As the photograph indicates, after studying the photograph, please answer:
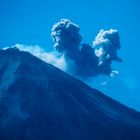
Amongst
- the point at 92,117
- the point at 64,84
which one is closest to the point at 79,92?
the point at 64,84

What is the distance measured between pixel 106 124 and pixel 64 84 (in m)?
12.0

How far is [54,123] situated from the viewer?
49500 millimetres

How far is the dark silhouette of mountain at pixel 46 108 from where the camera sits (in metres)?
47.4

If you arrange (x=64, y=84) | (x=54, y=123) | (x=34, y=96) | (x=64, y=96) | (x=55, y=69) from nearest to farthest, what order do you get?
1. (x=54, y=123)
2. (x=34, y=96)
3. (x=64, y=96)
4. (x=64, y=84)
5. (x=55, y=69)

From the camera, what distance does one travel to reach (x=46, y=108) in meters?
52.7

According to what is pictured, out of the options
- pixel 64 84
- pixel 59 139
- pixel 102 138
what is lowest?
pixel 59 139

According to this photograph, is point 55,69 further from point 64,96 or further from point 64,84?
point 64,96

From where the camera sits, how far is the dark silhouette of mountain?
4744 centimetres

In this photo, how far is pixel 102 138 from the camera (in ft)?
164

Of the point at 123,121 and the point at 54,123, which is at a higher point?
the point at 123,121

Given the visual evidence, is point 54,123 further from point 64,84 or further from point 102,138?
point 64,84

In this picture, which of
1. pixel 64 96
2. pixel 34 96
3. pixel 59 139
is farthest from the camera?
pixel 64 96

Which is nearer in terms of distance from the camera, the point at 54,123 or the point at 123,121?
the point at 54,123

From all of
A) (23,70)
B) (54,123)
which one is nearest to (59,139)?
(54,123)
